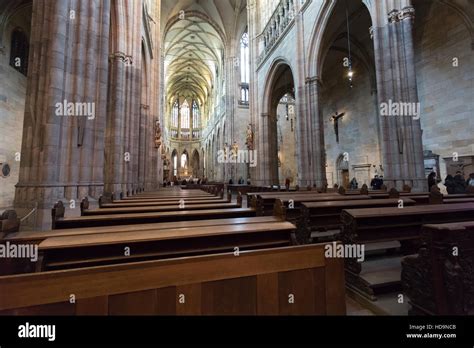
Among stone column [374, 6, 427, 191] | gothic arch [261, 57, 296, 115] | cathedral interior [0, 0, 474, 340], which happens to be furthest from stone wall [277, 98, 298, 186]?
stone column [374, 6, 427, 191]

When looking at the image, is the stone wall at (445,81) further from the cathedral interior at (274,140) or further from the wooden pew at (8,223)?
the wooden pew at (8,223)

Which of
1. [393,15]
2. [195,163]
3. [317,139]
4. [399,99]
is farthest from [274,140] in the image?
[195,163]

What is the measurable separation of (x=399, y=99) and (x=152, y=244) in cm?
858

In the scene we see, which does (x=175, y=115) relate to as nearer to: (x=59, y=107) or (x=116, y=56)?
(x=116, y=56)

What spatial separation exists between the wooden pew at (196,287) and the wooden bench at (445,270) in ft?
2.58

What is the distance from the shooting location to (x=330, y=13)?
35.9ft

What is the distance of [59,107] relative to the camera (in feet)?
15.7

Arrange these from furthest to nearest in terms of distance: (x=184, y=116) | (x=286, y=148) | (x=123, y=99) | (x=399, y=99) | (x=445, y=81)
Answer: (x=184, y=116) → (x=286, y=148) → (x=445, y=81) → (x=123, y=99) → (x=399, y=99)

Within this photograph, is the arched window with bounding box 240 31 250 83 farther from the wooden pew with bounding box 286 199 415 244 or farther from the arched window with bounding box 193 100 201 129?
the wooden pew with bounding box 286 199 415 244

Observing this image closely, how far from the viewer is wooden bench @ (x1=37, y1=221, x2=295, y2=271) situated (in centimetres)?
173
